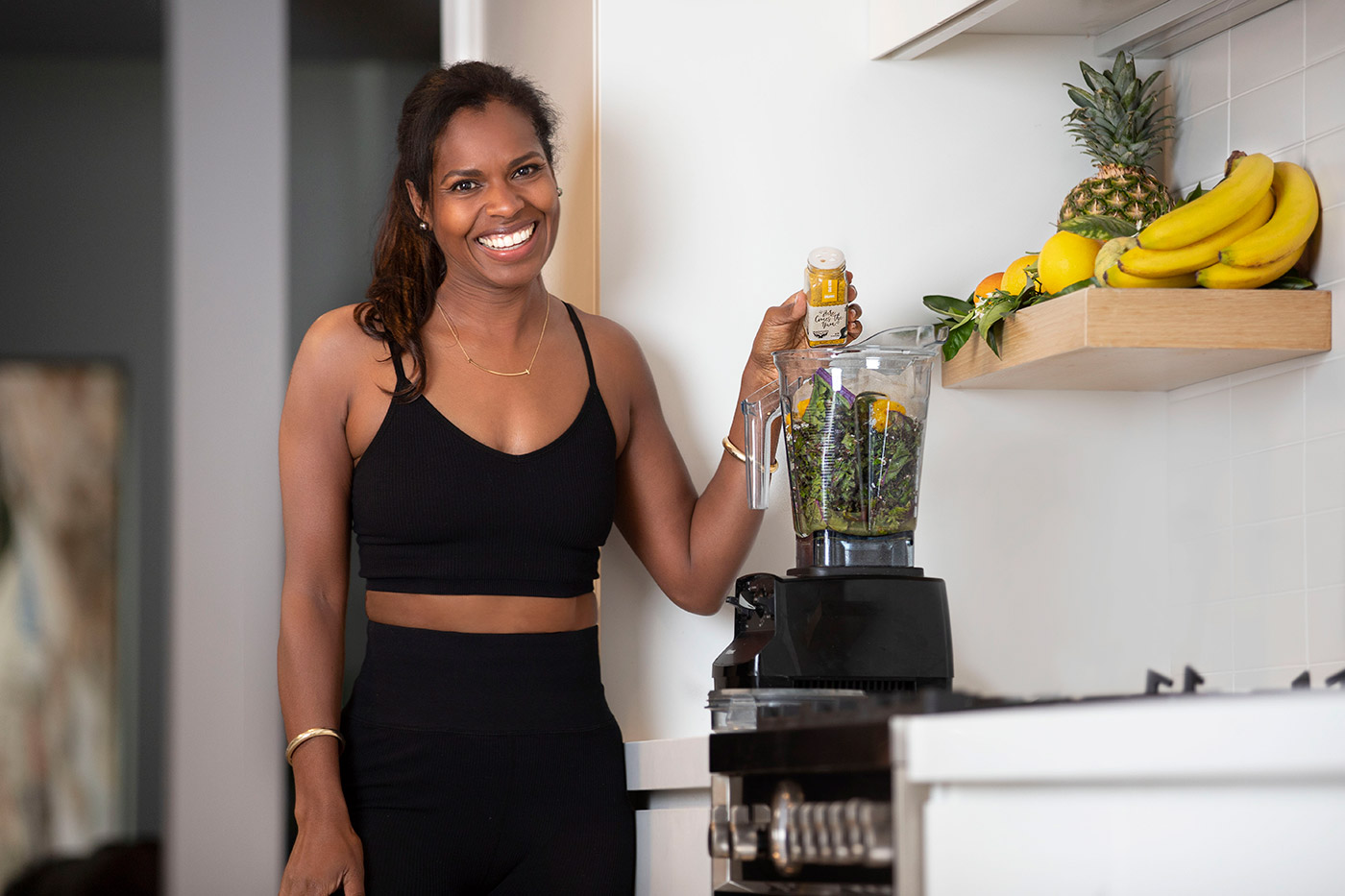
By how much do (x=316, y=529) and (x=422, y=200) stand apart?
0.41m

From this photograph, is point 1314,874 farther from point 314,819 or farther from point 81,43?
point 81,43

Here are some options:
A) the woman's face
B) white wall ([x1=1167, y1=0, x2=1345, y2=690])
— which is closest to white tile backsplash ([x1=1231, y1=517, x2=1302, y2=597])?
white wall ([x1=1167, y1=0, x2=1345, y2=690])

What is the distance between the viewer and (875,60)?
69.3 inches

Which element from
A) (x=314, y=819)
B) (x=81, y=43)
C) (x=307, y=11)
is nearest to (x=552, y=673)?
(x=314, y=819)

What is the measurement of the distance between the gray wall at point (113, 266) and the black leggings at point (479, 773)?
1.32m

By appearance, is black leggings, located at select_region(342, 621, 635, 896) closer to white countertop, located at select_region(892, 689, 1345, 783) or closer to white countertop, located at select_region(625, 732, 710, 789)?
white countertop, located at select_region(625, 732, 710, 789)

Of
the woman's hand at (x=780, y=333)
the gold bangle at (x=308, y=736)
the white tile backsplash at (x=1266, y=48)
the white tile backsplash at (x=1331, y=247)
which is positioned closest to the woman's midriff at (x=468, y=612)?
the gold bangle at (x=308, y=736)

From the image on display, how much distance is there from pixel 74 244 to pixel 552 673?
164 cm

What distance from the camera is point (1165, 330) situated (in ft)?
4.83

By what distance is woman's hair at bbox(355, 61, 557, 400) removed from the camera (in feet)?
5.04

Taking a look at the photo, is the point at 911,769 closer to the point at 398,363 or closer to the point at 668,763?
the point at 668,763

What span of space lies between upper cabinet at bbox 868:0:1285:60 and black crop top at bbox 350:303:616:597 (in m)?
0.71

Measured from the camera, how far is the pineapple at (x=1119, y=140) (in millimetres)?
1632

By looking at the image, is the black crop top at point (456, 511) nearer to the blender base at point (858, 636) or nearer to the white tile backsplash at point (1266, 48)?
the blender base at point (858, 636)
